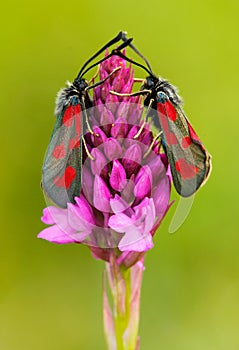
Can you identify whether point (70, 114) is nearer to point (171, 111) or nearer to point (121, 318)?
point (171, 111)

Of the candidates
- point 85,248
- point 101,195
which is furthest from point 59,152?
point 85,248

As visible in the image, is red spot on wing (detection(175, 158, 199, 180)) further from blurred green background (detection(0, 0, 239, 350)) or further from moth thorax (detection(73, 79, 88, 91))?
blurred green background (detection(0, 0, 239, 350))

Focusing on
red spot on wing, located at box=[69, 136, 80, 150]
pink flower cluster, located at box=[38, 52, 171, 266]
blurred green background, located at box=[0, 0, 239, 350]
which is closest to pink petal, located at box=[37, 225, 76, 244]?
pink flower cluster, located at box=[38, 52, 171, 266]

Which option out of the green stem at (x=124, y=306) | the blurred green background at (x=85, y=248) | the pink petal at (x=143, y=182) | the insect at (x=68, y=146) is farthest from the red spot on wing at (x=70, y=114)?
the blurred green background at (x=85, y=248)

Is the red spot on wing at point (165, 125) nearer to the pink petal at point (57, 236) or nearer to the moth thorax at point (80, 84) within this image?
the moth thorax at point (80, 84)

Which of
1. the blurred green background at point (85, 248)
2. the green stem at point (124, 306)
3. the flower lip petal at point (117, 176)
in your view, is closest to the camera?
the flower lip petal at point (117, 176)

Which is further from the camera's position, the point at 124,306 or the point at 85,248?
the point at 85,248
